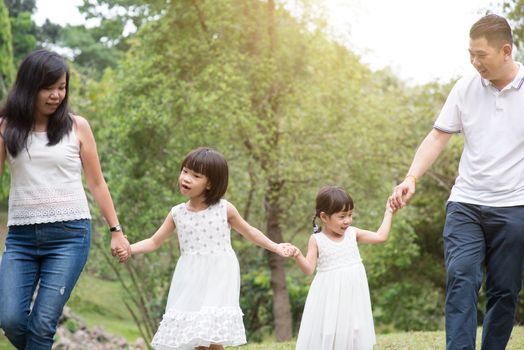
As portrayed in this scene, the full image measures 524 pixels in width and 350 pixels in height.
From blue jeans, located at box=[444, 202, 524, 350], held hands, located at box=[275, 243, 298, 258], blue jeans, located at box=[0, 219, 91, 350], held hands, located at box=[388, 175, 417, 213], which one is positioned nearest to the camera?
blue jeans, located at box=[0, 219, 91, 350]

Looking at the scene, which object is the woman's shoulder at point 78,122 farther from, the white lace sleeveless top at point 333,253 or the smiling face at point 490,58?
the smiling face at point 490,58

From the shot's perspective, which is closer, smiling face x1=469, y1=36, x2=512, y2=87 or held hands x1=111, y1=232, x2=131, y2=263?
smiling face x1=469, y1=36, x2=512, y2=87

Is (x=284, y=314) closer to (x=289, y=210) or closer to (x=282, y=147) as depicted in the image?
(x=289, y=210)

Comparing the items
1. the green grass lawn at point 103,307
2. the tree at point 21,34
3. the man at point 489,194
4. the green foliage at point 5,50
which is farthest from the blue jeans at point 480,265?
the tree at point 21,34

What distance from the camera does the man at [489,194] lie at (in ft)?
15.1

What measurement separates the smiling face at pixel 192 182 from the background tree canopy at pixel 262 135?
29.5 feet

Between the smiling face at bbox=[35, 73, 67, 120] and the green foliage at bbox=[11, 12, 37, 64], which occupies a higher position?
the green foliage at bbox=[11, 12, 37, 64]

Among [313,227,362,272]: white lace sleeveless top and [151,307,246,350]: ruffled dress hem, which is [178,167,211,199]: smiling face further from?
[313,227,362,272]: white lace sleeveless top

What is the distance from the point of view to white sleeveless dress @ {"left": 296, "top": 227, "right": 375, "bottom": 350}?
18.2 ft

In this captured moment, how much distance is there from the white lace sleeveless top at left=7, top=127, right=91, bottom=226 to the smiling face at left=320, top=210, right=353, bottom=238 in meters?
1.92

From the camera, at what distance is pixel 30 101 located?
4473mm

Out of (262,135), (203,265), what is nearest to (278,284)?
(262,135)

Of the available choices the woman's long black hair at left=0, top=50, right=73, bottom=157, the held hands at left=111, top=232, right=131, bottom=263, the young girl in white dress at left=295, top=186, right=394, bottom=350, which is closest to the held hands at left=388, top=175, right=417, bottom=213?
the young girl in white dress at left=295, top=186, right=394, bottom=350

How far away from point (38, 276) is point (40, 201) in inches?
16.7
